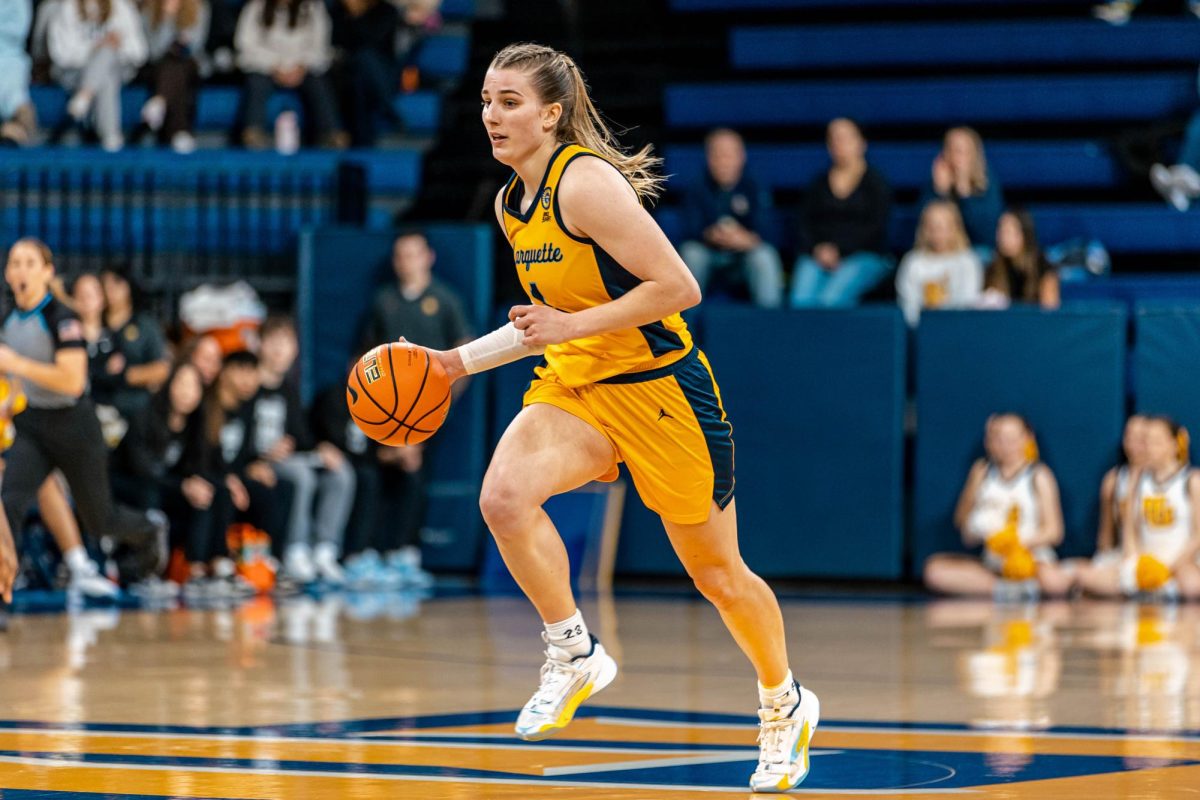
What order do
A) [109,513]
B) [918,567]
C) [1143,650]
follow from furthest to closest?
[918,567] → [109,513] → [1143,650]

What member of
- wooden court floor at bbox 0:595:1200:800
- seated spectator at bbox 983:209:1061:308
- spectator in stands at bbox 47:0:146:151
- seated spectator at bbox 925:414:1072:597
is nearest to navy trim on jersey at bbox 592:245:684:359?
wooden court floor at bbox 0:595:1200:800

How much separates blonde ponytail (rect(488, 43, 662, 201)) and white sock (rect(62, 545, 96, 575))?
20.2ft

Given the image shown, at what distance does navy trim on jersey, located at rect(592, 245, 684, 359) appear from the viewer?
515 centimetres

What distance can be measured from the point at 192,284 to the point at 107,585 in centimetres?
373

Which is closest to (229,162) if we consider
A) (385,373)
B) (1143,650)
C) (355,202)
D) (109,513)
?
(355,202)

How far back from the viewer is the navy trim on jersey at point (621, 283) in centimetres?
515

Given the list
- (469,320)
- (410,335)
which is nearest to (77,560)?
(410,335)

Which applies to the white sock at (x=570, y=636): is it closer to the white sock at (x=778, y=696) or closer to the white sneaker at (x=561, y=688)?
the white sneaker at (x=561, y=688)

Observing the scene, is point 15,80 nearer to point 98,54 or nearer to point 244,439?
point 98,54

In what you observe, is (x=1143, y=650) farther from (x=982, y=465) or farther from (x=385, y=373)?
(x=385, y=373)

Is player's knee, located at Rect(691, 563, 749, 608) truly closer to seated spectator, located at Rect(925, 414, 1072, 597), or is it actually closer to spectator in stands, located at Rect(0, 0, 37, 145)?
seated spectator, located at Rect(925, 414, 1072, 597)

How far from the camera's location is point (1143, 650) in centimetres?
904

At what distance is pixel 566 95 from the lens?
17.2 ft

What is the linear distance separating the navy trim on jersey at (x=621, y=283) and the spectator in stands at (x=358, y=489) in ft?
24.1
